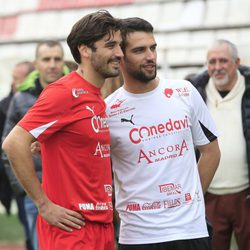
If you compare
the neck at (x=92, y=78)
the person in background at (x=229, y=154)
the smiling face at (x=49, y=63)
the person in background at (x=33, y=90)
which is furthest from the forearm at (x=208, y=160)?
the smiling face at (x=49, y=63)

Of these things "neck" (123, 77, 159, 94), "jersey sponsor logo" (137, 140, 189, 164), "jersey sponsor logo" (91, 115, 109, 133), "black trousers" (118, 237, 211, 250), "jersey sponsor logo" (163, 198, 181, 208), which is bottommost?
"black trousers" (118, 237, 211, 250)

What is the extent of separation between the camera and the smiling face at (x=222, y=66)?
26.7 ft

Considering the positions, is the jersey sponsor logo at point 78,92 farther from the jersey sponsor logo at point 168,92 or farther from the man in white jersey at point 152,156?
the jersey sponsor logo at point 168,92

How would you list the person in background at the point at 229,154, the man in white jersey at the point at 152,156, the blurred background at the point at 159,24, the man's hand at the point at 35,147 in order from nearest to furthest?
the man's hand at the point at 35,147 → the man in white jersey at the point at 152,156 → the person in background at the point at 229,154 → the blurred background at the point at 159,24

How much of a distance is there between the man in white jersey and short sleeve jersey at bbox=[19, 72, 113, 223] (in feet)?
1.46

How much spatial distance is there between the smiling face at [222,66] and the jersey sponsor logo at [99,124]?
2.49m

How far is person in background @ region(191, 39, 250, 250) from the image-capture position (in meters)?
7.94

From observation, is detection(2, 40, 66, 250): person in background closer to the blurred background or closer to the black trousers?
the black trousers

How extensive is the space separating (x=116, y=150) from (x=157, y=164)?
0.29 metres

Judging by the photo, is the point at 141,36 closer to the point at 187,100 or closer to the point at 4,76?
the point at 187,100

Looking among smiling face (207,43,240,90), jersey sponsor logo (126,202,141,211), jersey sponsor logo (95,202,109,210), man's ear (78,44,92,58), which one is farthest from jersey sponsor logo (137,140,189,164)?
smiling face (207,43,240,90)

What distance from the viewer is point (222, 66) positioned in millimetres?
8164

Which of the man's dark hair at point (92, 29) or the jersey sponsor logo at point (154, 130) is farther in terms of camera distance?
the jersey sponsor logo at point (154, 130)

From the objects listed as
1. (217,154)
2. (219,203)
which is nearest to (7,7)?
(219,203)
